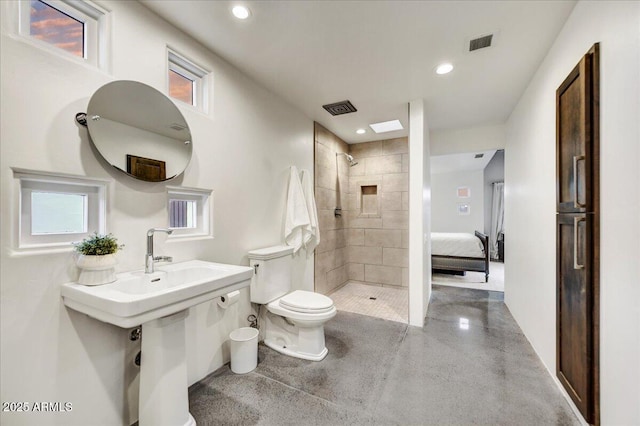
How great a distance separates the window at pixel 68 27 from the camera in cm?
125

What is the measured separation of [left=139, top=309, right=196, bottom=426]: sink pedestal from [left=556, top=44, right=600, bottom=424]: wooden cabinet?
2205 mm

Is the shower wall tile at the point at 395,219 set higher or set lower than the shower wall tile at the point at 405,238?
higher

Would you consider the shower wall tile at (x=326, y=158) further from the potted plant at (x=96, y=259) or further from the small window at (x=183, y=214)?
the potted plant at (x=96, y=259)

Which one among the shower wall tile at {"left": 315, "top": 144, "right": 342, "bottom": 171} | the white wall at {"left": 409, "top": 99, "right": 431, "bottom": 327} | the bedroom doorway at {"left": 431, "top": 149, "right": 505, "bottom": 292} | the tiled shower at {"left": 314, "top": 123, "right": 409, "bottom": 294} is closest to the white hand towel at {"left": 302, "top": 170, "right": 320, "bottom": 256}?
the shower wall tile at {"left": 315, "top": 144, "right": 342, "bottom": 171}

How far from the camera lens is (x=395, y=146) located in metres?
4.39

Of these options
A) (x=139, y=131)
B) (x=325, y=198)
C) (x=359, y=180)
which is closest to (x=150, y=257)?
(x=139, y=131)

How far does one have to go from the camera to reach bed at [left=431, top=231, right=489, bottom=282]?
4.74m

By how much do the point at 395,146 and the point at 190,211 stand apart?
3437 mm

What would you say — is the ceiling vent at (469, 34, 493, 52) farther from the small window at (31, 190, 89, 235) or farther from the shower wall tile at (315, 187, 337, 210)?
the small window at (31, 190, 89, 235)

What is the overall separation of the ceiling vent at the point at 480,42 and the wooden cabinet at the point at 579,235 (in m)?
0.59

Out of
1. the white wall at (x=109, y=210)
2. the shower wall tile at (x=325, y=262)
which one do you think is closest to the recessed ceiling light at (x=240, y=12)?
the white wall at (x=109, y=210)

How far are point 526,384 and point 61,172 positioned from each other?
318cm

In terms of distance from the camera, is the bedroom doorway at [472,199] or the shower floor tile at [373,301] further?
the bedroom doorway at [472,199]

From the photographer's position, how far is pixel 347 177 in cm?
469
